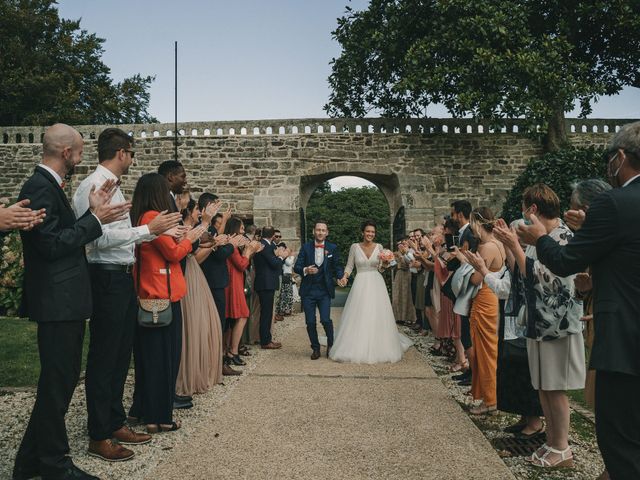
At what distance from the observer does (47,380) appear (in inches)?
124

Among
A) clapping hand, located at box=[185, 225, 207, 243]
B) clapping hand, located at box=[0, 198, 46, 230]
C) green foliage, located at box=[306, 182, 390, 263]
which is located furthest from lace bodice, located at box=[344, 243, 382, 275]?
green foliage, located at box=[306, 182, 390, 263]

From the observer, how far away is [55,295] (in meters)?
3.13

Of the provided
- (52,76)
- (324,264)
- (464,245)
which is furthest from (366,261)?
(52,76)

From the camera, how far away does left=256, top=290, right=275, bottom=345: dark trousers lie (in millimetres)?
8414

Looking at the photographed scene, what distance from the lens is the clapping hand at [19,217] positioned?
8.80 feet

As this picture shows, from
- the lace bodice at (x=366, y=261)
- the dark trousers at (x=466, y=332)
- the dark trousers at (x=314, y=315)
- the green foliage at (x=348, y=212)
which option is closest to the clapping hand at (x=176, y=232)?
the dark trousers at (x=466, y=332)

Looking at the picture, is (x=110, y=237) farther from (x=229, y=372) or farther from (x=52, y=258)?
(x=229, y=372)

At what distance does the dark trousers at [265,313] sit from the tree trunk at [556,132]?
10031mm

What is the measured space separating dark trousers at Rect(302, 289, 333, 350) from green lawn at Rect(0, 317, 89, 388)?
10.2ft

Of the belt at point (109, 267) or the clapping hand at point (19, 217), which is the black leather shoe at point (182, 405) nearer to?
the belt at point (109, 267)

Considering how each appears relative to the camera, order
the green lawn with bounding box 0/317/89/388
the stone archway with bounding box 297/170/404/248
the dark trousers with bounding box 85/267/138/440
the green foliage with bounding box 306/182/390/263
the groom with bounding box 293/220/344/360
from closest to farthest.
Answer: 1. the dark trousers with bounding box 85/267/138/440
2. the green lawn with bounding box 0/317/89/388
3. the groom with bounding box 293/220/344/360
4. the stone archway with bounding box 297/170/404/248
5. the green foliage with bounding box 306/182/390/263

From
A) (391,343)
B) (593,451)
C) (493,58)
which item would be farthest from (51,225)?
(493,58)

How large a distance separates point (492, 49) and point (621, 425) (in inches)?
483

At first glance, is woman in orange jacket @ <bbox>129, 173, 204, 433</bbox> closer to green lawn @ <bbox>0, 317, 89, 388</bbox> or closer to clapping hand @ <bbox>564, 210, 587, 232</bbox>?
green lawn @ <bbox>0, 317, 89, 388</bbox>
